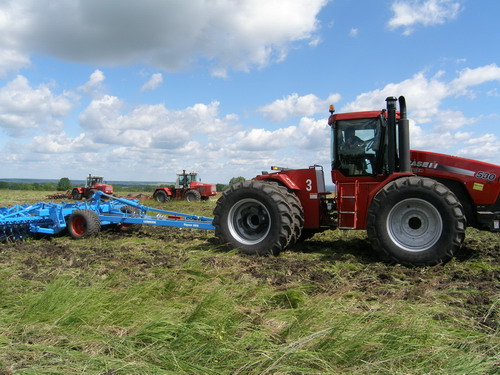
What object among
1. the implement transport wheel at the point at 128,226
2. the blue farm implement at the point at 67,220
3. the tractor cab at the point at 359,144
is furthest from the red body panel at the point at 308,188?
the implement transport wheel at the point at 128,226

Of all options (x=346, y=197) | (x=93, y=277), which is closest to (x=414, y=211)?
(x=346, y=197)

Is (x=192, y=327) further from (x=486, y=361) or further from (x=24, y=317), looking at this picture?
(x=486, y=361)

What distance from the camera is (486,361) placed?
8.14 feet

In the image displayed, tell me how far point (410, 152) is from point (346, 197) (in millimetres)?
1221

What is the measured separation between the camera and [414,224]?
581 centimetres

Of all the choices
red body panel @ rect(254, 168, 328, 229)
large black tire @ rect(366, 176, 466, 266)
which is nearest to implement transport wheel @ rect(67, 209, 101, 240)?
red body panel @ rect(254, 168, 328, 229)

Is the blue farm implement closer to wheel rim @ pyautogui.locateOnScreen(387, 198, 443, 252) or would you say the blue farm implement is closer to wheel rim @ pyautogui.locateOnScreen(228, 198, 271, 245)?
wheel rim @ pyautogui.locateOnScreen(228, 198, 271, 245)

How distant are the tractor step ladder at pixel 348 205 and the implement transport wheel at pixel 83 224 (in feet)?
17.2

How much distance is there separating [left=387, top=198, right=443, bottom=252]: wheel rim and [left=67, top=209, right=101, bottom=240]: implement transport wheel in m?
6.02

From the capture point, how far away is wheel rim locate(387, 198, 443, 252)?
5.61 m

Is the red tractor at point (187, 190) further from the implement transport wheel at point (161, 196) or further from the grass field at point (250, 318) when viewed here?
the grass field at point (250, 318)

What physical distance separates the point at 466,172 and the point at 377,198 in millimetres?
1421

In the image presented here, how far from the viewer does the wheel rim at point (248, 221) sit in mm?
6871

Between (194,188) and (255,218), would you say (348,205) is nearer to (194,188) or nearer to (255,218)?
(255,218)
